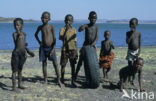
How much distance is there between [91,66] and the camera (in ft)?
25.7

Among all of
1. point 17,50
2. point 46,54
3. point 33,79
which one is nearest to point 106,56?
point 46,54

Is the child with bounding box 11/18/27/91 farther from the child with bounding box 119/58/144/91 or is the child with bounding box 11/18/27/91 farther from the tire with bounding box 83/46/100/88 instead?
the child with bounding box 119/58/144/91

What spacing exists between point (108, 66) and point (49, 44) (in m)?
2.21

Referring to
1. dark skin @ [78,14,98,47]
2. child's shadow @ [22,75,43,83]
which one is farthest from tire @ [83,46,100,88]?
child's shadow @ [22,75,43,83]

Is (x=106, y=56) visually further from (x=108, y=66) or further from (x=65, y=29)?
(x=65, y=29)

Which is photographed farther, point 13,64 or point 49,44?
point 49,44

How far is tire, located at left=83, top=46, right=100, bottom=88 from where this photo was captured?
307 inches

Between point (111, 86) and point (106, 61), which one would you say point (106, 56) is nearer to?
point (106, 61)

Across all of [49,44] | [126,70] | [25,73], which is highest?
[49,44]

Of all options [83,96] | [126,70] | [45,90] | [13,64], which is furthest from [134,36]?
[13,64]

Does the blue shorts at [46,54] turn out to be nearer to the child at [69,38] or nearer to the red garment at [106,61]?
the child at [69,38]

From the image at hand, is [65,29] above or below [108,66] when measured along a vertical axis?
above

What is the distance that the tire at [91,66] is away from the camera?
7.80 m

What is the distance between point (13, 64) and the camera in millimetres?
7496
